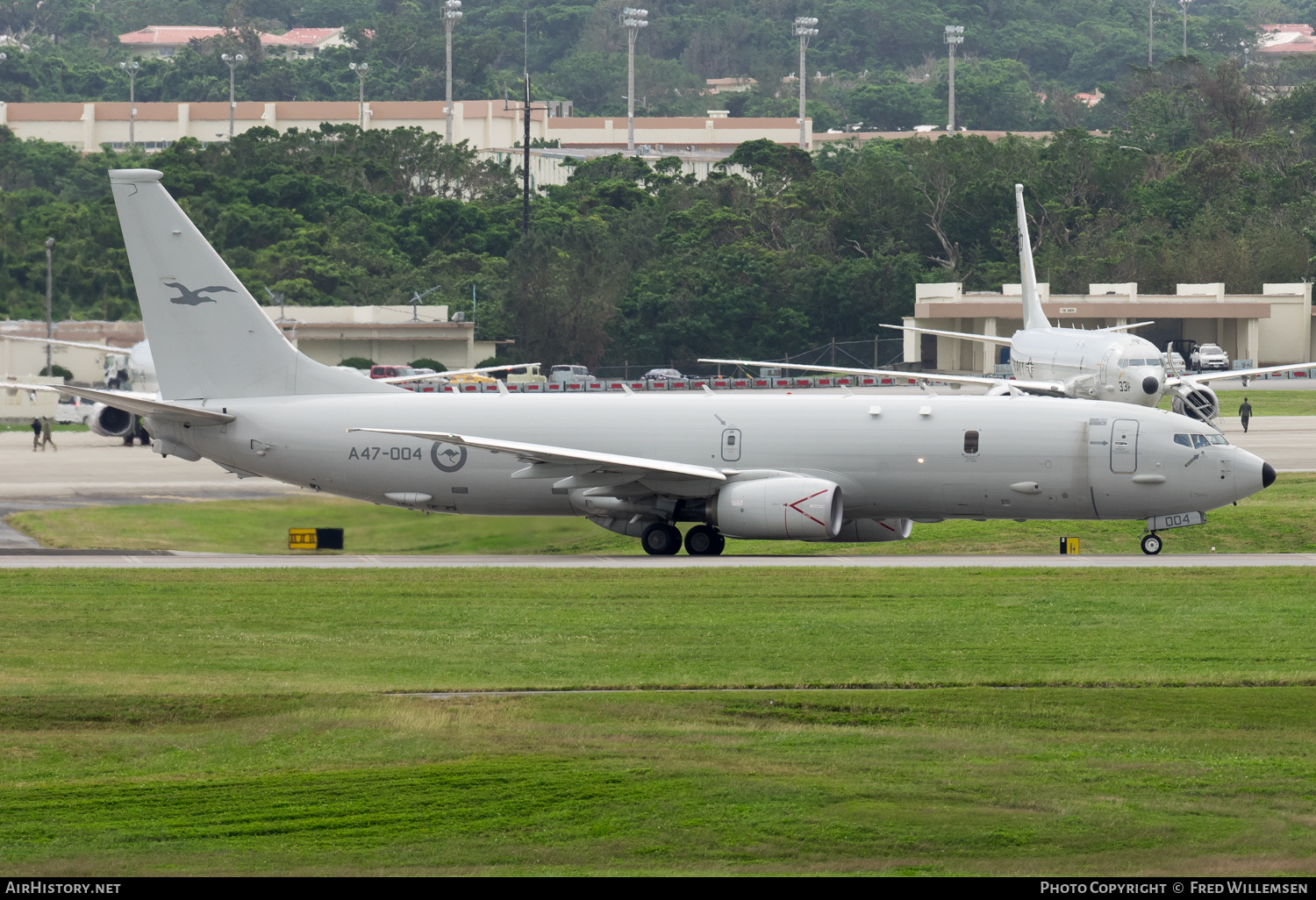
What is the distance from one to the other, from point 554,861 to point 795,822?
7.97 ft

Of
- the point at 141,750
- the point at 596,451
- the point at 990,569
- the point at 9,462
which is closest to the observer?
the point at 141,750

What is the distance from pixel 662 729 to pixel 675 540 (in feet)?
68.1

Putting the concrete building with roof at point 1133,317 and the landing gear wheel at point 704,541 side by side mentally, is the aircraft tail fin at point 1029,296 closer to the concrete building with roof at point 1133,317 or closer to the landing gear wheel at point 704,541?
the concrete building with roof at point 1133,317

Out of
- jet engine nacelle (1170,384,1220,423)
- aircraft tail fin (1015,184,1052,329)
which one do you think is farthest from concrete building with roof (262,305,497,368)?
jet engine nacelle (1170,384,1220,423)

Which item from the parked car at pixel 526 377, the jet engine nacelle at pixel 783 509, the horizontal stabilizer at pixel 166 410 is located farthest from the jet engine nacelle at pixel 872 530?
the parked car at pixel 526 377

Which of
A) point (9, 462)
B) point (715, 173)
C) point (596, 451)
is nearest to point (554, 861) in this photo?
point (596, 451)

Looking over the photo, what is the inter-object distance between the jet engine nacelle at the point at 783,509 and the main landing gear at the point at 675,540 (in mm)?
1433

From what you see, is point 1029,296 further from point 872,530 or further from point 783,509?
point 783,509

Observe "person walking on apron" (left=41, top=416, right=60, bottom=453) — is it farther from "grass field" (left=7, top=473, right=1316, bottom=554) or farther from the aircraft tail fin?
the aircraft tail fin

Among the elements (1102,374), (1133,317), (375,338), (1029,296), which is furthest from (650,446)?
(1133,317)

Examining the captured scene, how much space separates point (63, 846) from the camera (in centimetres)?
1558

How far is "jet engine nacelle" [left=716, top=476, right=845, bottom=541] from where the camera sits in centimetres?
3906

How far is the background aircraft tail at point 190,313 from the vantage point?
42.0 m

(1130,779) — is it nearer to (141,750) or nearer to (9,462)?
(141,750)
